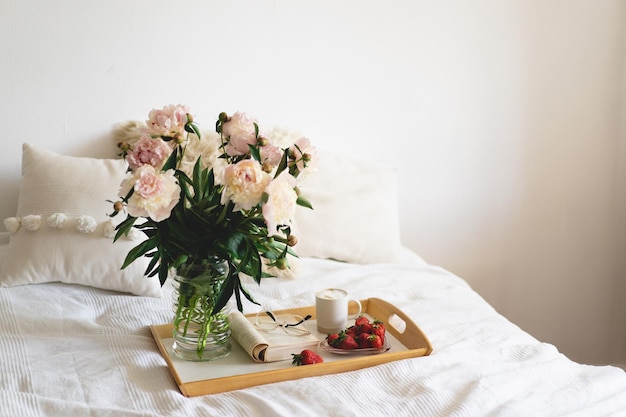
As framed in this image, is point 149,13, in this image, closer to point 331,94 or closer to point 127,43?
point 127,43

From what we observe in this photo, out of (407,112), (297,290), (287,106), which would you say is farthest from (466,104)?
(297,290)

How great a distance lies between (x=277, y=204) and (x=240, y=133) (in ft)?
0.69

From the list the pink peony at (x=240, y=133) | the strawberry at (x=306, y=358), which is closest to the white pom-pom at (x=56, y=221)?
the pink peony at (x=240, y=133)

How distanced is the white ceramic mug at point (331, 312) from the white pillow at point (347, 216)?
582 millimetres

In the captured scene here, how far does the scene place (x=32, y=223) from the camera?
1.88 meters

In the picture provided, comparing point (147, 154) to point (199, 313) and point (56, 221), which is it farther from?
point (56, 221)

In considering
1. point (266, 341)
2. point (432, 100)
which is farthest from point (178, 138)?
point (432, 100)

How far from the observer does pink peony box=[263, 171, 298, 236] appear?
133 centimetres

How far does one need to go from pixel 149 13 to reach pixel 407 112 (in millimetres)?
1026

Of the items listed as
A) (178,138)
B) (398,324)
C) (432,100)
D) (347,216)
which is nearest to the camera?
(178,138)

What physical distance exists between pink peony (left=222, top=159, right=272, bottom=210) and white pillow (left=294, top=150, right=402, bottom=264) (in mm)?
929

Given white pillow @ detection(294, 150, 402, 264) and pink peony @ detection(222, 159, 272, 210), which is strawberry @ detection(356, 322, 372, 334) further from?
white pillow @ detection(294, 150, 402, 264)

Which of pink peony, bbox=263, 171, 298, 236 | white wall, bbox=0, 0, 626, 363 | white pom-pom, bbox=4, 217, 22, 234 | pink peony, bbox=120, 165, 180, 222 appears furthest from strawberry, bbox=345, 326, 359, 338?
white wall, bbox=0, 0, 626, 363

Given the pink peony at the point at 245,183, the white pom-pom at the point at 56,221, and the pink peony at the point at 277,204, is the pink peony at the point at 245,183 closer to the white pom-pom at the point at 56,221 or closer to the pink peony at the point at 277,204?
the pink peony at the point at 277,204
